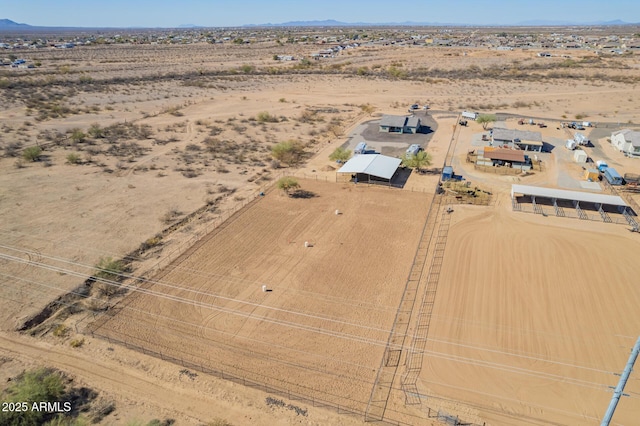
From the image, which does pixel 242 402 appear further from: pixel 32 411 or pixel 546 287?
pixel 546 287

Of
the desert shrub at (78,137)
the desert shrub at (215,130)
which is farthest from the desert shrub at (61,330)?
the desert shrub at (215,130)

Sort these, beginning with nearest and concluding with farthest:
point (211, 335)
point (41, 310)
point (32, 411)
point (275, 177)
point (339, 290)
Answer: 1. point (32, 411)
2. point (211, 335)
3. point (41, 310)
4. point (339, 290)
5. point (275, 177)

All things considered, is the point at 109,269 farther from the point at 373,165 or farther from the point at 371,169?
the point at 373,165

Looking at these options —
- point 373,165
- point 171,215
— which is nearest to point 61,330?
point 171,215

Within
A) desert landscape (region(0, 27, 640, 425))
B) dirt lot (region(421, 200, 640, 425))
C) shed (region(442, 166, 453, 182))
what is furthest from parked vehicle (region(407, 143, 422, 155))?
dirt lot (region(421, 200, 640, 425))

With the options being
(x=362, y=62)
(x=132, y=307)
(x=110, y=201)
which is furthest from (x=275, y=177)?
(x=362, y=62)

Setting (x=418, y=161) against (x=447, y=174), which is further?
(x=418, y=161)
